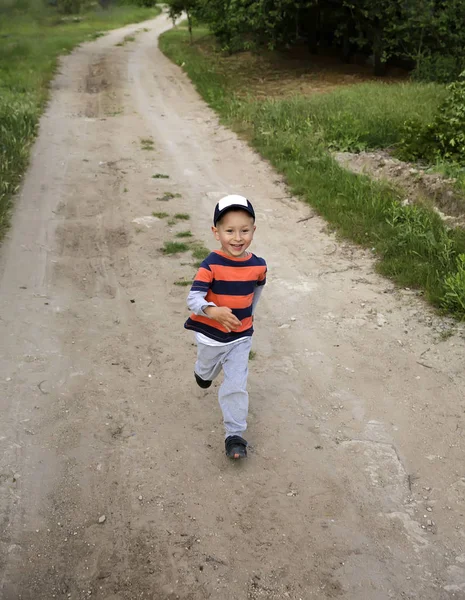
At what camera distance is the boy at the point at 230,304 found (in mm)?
3580

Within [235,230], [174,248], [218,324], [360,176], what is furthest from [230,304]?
[360,176]

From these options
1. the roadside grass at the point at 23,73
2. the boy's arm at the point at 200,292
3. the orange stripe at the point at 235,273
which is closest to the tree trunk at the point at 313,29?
the roadside grass at the point at 23,73

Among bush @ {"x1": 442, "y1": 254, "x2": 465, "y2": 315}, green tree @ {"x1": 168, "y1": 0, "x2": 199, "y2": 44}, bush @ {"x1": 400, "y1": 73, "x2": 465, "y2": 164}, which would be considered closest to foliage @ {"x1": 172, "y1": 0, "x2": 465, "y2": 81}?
bush @ {"x1": 400, "y1": 73, "x2": 465, "y2": 164}

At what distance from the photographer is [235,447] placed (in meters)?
3.86

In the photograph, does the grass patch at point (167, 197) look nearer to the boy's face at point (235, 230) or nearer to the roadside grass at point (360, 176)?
the roadside grass at point (360, 176)

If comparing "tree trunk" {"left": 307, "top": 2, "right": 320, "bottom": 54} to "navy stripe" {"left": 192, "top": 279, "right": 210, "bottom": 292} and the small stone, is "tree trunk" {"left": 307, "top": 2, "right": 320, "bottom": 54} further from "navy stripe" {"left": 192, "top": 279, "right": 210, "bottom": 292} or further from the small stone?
"navy stripe" {"left": 192, "top": 279, "right": 210, "bottom": 292}

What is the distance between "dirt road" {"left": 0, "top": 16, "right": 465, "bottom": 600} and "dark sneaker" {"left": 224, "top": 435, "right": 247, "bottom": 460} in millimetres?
84

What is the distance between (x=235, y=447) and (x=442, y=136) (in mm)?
7237

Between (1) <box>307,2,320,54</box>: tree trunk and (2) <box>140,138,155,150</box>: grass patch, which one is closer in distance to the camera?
(2) <box>140,138,155,150</box>: grass patch

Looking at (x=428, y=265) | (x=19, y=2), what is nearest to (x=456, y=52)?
(x=428, y=265)

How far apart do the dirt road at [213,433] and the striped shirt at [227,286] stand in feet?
2.63

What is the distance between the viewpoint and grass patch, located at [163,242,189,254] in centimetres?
720

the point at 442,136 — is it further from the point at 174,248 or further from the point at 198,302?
the point at 198,302

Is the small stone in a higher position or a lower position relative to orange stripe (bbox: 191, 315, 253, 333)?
lower
